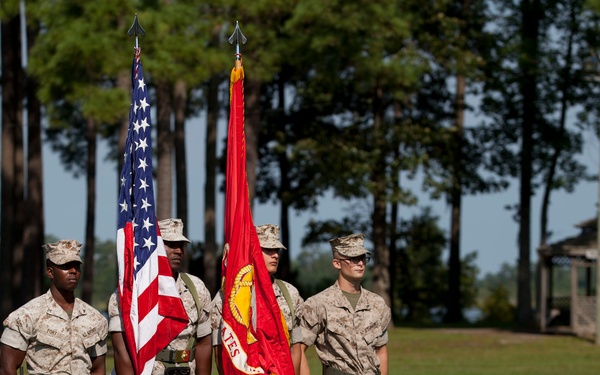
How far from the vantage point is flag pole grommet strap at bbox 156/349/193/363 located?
11.3 metres

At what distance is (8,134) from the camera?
1539 inches

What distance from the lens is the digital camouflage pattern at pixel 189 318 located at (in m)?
11.3

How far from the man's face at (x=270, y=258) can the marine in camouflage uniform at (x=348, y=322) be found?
0.48m

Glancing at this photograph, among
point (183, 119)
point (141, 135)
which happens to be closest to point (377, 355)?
point (141, 135)

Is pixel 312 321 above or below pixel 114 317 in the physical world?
below

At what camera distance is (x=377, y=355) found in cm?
1198

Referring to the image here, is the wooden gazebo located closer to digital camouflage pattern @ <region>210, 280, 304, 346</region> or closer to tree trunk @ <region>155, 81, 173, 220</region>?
tree trunk @ <region>155, 81, 173, 220</region>

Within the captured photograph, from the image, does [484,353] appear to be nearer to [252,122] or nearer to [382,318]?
[252,122]

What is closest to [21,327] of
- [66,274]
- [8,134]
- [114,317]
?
[66,274]

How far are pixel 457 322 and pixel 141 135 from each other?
41989mm

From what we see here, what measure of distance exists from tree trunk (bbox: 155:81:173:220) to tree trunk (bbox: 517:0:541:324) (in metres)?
19.2

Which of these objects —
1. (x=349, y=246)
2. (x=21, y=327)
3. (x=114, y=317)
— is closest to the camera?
(x=21, y=327)

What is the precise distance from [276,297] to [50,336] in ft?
7.28

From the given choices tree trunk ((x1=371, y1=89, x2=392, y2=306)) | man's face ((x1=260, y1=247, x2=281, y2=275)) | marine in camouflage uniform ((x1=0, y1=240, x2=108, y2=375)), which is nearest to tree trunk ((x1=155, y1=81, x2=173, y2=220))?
tree trunk ((x1=371, y1=89, x2=392, y2=306))
